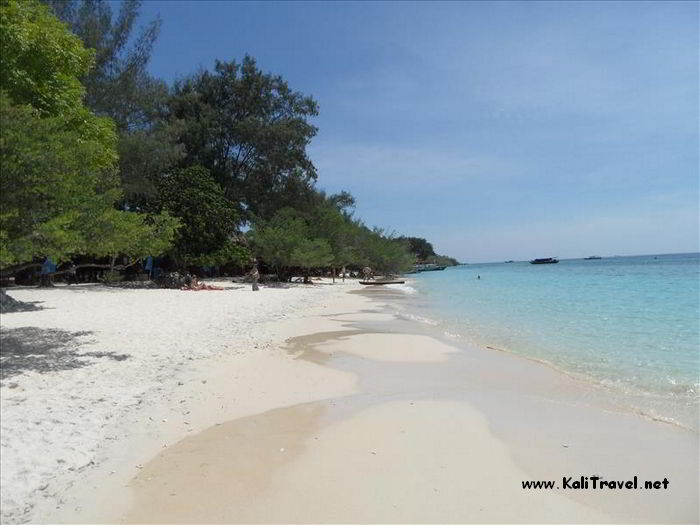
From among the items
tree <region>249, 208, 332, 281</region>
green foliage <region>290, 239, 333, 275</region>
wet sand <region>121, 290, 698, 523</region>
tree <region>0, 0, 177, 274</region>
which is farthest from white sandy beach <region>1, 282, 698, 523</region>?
tree <region>249, 208, 332, 281</region>

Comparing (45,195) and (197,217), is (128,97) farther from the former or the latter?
(45,195)

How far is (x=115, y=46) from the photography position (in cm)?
2702

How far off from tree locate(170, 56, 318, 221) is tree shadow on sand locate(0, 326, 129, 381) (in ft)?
94.9

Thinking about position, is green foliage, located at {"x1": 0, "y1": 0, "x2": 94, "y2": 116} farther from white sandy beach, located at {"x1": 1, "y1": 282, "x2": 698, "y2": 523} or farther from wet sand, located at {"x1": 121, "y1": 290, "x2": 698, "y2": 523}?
wet sand, located at {"x1": 121, "y1": 290, "x2": 698, "y2": 523}

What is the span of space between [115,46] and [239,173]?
1461 cm

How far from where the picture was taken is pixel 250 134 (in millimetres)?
36594

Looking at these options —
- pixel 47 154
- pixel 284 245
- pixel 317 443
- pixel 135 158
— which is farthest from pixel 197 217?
pixel 317 443

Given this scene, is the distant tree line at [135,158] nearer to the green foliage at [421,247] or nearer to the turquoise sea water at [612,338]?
the turquoise sea water at [612,338]

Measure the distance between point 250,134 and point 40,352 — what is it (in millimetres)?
30932

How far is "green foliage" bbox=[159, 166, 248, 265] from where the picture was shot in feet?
88.6

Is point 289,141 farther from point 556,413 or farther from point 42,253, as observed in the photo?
point 556,413

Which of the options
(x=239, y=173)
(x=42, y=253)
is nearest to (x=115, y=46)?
(x=239, y=173)

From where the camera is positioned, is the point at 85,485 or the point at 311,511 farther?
the point at 85,485

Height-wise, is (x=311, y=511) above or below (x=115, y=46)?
below
